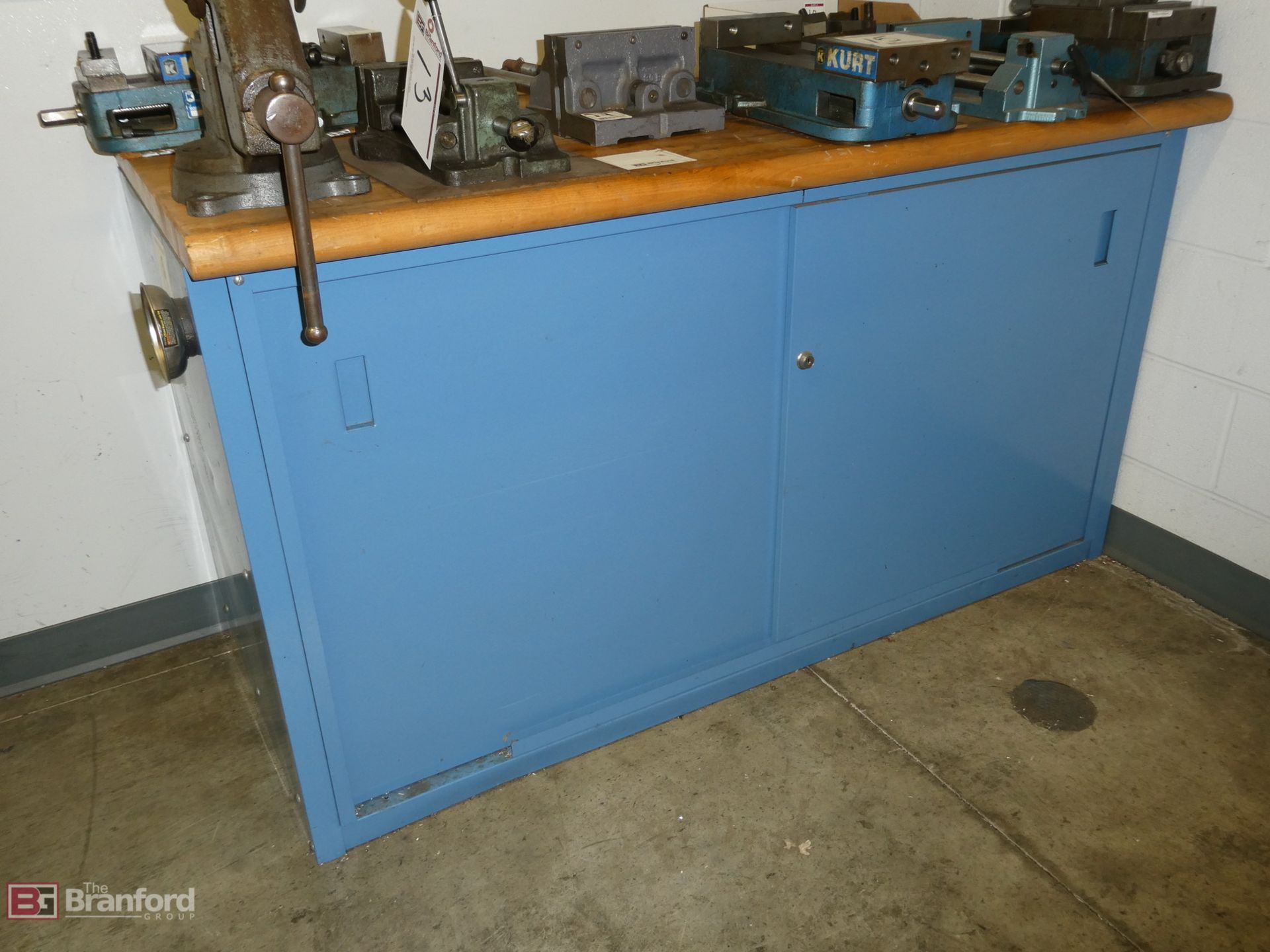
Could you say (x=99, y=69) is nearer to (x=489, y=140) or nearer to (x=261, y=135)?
(x=261, y=135)

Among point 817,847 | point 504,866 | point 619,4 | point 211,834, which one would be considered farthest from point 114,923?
point 619,4

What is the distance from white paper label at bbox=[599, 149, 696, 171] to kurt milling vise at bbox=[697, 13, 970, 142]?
0.25m

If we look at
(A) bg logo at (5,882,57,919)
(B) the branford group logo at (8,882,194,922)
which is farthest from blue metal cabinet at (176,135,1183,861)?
(A) bg logo at (5,882,57,919)

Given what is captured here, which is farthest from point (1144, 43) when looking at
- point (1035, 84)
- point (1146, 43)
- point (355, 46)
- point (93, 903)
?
point (93, 903)

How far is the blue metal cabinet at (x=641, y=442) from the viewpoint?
1.20 meters

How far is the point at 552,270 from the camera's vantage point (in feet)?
4.10

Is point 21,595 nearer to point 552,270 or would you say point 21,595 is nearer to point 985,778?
point 552,270

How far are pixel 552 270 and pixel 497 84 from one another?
232 millimetres

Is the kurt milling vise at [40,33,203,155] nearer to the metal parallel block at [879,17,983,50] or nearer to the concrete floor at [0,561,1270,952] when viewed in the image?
the concrete floor at [0,561,1270,952]

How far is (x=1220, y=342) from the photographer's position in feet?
5.89

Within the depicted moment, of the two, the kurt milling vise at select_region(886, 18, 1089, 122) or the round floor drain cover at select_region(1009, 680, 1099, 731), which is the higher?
the kurt milling vise at select_region(886, 18, 1089, 122)

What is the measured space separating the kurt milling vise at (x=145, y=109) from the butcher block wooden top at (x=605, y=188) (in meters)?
0.04

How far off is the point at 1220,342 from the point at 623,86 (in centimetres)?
117

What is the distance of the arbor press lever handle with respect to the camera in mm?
959
